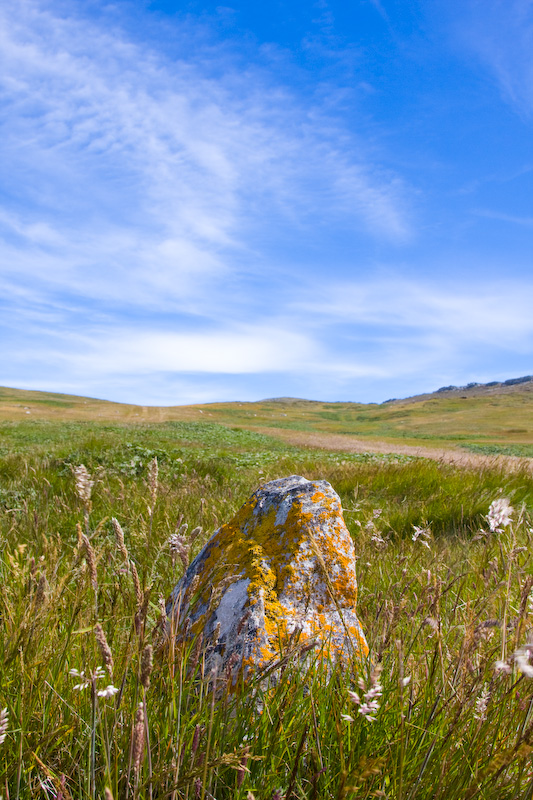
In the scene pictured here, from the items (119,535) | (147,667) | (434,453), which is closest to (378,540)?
(119,535)

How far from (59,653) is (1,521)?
14.6 ft

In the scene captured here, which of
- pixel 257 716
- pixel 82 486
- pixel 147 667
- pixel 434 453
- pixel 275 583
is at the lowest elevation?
pixel 434 453

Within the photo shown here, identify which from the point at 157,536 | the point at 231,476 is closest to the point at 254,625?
the point at 157,536

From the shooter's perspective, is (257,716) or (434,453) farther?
(434,453)

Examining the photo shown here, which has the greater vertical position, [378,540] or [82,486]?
[82,486]

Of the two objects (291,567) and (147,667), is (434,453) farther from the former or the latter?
(147,667)

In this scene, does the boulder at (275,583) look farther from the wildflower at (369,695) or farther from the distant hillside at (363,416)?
the distant hillside at (363,416)

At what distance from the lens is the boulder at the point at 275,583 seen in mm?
2160

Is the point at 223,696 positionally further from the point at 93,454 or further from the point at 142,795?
the point at 93,454

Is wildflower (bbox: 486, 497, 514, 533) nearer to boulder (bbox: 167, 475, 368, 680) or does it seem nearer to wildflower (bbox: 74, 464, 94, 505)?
boulder (bbox: 167, 475, 368, 680)

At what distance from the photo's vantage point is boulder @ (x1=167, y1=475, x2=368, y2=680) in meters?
2.16

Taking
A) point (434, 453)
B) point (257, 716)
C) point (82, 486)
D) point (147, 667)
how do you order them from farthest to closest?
point (434, 453) < point (257, 716) < point (82, 486) < point (147, 667)

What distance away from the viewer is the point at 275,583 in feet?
8.07

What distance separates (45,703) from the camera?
1.72 meters
